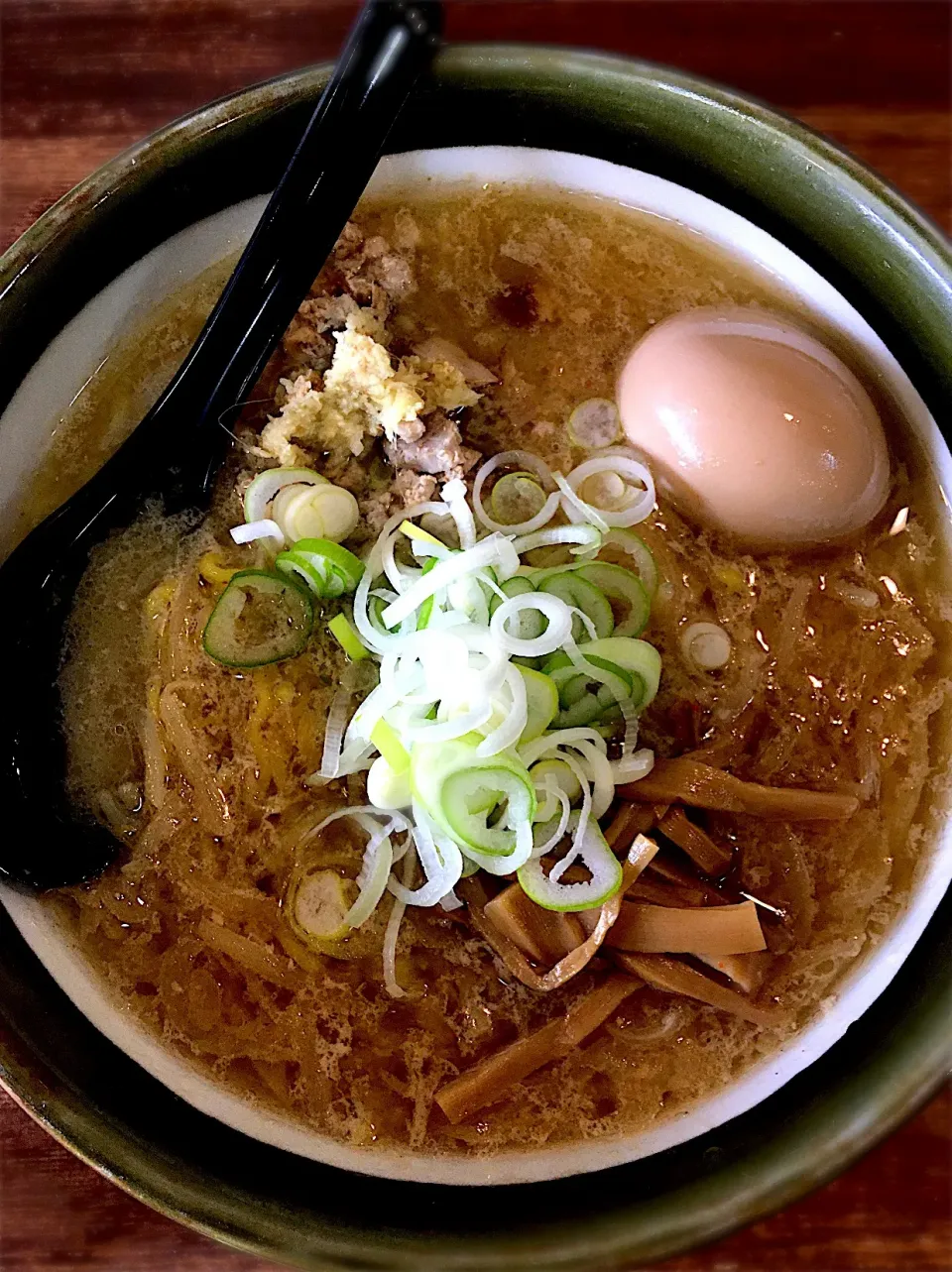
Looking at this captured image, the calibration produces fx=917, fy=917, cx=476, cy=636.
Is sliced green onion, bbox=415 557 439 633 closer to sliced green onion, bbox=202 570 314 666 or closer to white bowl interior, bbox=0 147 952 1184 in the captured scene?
sliced green onion, bbox=202 570 314 666

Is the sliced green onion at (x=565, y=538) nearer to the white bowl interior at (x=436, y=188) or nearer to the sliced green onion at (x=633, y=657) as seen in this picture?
the sliced green onion at (x=633, y=657)

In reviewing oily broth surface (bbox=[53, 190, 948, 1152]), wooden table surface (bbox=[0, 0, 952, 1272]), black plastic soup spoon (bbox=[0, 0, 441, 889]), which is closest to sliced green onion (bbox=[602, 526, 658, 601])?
oily broth surface (bbox=[53, 190, 948, 1152])

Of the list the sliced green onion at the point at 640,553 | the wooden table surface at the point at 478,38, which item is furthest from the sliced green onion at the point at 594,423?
the wooden table surface at the point at 478,38

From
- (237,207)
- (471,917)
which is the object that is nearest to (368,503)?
(237,207)

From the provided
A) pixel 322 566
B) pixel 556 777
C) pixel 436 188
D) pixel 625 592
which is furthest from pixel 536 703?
pixel 436 188

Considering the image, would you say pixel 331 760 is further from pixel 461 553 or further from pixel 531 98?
pixel 531 98

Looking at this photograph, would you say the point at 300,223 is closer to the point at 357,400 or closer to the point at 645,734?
the point at 357,400
